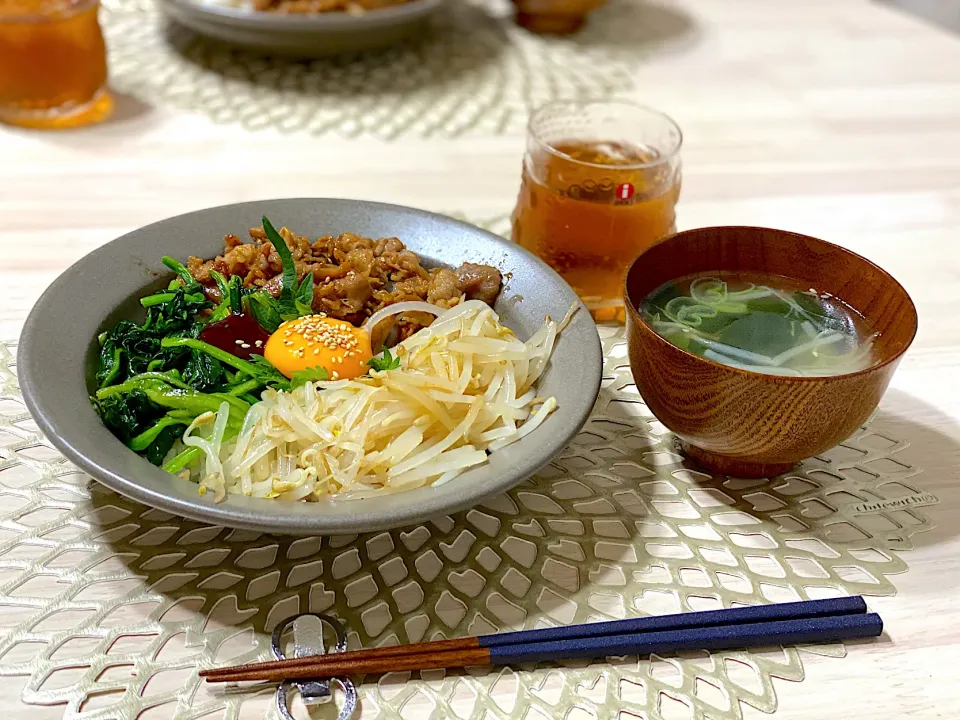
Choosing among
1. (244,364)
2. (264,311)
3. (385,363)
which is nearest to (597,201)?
A: (385,363)

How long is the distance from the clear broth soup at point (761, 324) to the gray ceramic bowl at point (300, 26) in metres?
2.01

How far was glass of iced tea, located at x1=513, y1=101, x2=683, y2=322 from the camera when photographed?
2.41m

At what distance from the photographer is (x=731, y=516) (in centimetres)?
194

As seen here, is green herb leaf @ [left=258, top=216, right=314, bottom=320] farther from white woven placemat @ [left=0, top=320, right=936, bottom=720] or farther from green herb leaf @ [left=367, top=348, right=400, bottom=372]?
white woven placemat @ [left=0, top=320, right=936, bottom=720]

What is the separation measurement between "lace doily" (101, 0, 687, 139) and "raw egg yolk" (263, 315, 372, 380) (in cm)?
153

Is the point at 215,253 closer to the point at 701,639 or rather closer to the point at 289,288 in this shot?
the point at 289,288

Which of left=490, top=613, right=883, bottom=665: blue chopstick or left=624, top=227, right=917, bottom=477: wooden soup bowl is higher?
left=624, top=227, right=917, bottom=477: wooden soup bowl

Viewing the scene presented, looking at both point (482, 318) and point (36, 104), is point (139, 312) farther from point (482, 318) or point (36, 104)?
point (36, 104)

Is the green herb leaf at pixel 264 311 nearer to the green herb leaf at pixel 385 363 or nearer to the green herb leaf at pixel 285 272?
the green herb leaf at pixel 285 272

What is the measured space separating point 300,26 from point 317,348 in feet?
6.13

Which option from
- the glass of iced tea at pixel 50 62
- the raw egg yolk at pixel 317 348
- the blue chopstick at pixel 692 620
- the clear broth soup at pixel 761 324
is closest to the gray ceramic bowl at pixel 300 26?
the glass of iced tea at pixel 50 62

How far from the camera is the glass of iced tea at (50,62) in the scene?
3.09 m

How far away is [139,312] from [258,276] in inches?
11.7

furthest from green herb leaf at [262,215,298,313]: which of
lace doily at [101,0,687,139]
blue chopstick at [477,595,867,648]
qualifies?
lace doily at [101,0,687,139]
